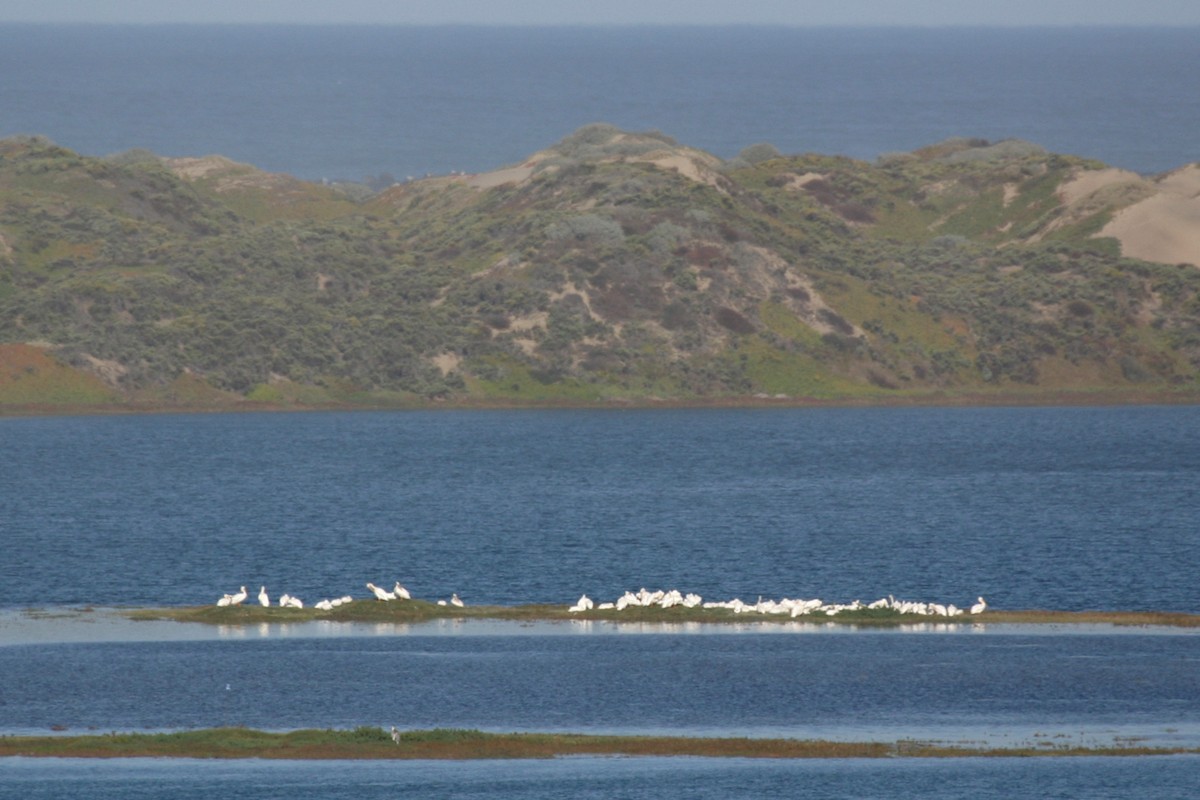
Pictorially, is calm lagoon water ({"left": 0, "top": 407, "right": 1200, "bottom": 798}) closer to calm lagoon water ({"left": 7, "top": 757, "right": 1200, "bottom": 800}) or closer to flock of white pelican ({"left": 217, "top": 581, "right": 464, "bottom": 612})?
calm lagoon water ({"left": 7, "top": 757, "right": 1200, "bottom": 800})

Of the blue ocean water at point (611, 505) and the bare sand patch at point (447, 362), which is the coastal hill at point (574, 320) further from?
the blue ocean water at point (611, 505)

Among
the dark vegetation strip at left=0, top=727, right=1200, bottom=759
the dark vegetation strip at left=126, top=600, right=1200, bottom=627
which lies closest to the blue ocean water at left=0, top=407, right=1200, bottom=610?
the dark vegetation strip at left=126, top=600, right=1200, bottom=627

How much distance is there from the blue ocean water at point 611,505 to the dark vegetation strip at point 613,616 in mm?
3939

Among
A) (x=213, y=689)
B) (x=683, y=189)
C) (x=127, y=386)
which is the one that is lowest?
(x=213, y=689)

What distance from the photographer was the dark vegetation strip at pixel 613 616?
75.4m

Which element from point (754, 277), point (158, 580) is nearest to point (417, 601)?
point (158, 580)

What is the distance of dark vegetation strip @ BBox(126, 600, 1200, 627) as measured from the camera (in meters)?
75.4

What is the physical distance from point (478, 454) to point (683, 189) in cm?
6315

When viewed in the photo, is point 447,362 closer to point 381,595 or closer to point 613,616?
point 381,595

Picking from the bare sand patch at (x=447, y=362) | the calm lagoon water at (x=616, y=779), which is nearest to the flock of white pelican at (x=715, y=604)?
the calm lagoon water at (x=616, y=779)

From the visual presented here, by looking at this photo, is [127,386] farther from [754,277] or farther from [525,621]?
[525,621]

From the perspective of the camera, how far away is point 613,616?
76.2 meters

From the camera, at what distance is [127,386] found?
165 meters

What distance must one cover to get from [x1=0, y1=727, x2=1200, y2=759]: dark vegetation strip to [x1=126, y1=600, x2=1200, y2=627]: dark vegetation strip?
18136mm
